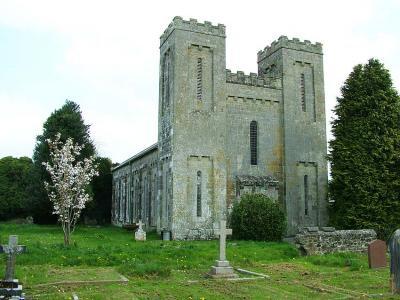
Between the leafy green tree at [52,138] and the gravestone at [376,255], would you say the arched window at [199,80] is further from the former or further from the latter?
the gravestone at [376,255]

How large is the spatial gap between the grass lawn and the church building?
26.4ft

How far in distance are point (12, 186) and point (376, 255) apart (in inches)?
2113

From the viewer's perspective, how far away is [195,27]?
31141 millimetres

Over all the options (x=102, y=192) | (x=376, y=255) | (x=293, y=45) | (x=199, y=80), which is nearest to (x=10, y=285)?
(x=376, y=255)

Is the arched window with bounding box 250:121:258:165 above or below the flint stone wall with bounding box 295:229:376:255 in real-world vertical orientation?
above

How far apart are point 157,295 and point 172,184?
17.3 meters

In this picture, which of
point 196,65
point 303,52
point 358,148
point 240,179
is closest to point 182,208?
point 240,179

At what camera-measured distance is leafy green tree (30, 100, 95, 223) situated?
41406 mm

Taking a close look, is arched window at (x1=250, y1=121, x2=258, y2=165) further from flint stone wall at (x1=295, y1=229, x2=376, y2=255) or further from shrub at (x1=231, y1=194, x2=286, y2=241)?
flint stone wall at (x1=295, y1=229, x2=376, y2=255)

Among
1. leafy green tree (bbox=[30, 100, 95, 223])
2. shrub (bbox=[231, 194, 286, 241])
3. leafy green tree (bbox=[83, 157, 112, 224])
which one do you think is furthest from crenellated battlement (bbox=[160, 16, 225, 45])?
leafy green tree (bbox=[83, 157, 112, 224])

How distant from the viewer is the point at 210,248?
71.8 feet

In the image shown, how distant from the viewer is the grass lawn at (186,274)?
1183 cm

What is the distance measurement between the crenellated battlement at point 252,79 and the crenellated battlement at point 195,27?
9.62ft

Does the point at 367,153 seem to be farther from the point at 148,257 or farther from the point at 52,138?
the point at 52,138
